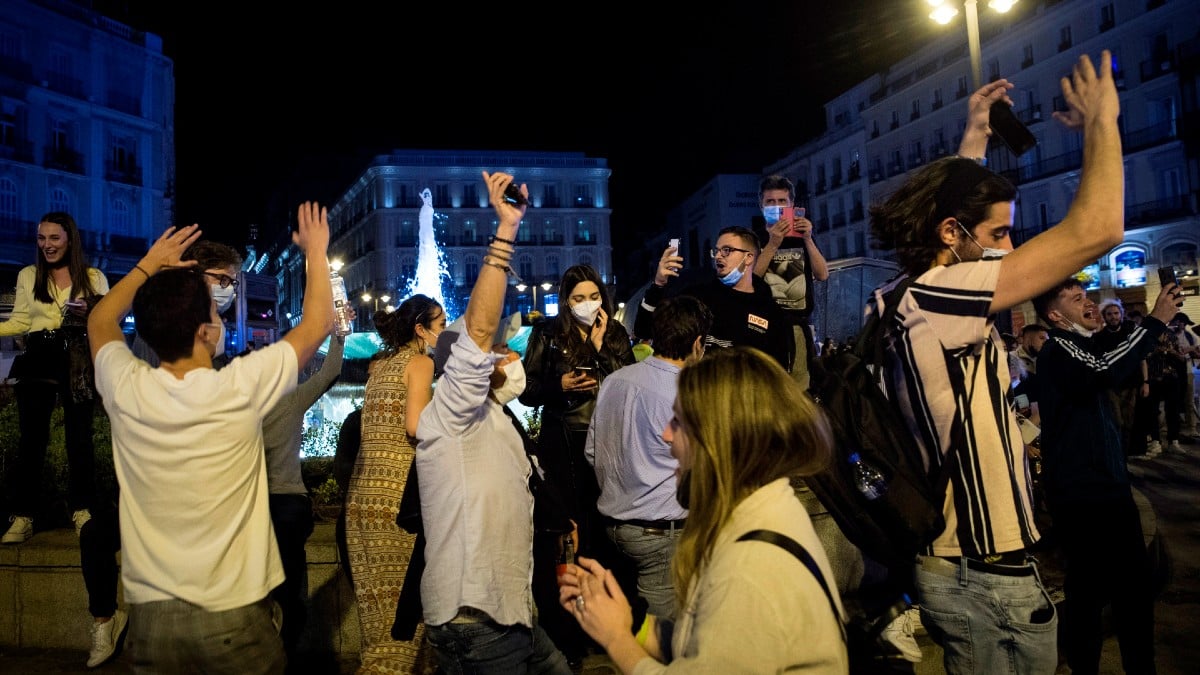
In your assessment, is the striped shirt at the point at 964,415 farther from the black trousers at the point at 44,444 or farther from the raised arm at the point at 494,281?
the black trousers at the point at 44,444

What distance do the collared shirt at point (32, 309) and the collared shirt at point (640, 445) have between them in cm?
337

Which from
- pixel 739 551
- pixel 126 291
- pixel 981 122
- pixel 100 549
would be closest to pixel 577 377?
pixel 126 291

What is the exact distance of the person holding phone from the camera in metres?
5.44

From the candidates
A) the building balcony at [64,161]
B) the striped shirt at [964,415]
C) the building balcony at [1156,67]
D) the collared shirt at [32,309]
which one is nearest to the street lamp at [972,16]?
the striped shirt at [964,415]

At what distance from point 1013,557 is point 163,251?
10.9 ft

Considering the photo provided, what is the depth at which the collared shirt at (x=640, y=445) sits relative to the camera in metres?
3.97

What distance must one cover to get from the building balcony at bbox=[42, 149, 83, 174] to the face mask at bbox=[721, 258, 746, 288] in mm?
44635

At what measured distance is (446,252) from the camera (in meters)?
74.1

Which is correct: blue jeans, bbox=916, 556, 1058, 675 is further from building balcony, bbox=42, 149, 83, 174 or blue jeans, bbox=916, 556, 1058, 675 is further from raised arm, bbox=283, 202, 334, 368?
building balcony, bbox=42, 149, 83, 174

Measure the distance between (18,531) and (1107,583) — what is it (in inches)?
258

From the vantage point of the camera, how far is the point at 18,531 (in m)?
5.50

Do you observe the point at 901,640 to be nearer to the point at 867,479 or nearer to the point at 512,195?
the point at 867,479

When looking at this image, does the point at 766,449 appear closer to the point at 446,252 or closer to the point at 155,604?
the point at 155,604

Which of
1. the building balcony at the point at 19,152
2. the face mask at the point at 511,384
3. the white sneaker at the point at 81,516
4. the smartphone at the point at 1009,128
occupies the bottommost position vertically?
the white sneaker at the point at 81,516
